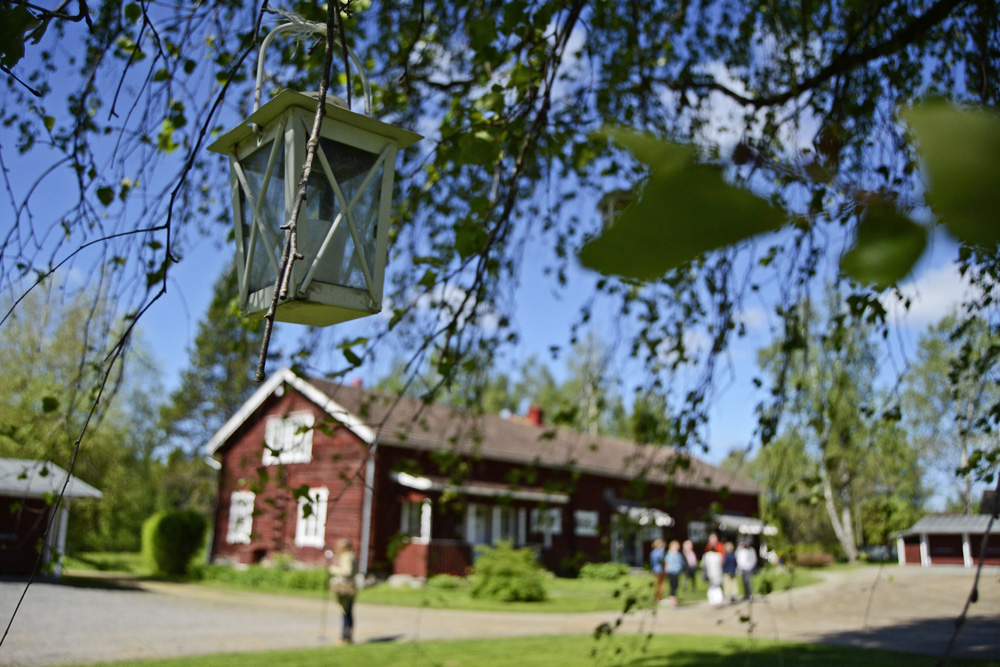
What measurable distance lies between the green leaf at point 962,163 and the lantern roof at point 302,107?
6.00 feet

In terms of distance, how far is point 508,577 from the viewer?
17.1 meters

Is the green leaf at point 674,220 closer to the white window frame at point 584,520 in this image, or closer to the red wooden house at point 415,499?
the red wooden house at point 415,499

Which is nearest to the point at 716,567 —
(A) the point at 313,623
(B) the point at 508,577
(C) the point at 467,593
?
(B) the point at 508,577

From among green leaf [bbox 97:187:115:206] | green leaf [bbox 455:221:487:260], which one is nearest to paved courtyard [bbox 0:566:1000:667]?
green leaf [bbox 455:221:487:260]

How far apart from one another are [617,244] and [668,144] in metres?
0.07

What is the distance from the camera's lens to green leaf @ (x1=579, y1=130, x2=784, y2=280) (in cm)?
40

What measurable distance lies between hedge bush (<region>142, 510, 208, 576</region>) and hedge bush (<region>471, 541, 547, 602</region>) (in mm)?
9018

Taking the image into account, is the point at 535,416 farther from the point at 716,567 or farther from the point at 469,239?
the point at 469,239

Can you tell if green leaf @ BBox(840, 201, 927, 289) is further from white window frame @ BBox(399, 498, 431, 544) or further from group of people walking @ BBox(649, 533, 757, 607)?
white window frame @ BBox(399, 498, 431, 544)

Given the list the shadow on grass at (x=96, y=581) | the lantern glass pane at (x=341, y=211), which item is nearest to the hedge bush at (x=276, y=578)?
the shadow on grass at (x=96, y=581)

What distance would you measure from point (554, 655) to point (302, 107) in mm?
8667

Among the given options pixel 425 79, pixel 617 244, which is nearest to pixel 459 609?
pixel 425 79

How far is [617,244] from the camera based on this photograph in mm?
417

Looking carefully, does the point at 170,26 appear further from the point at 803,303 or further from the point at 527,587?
the point at 527,587
